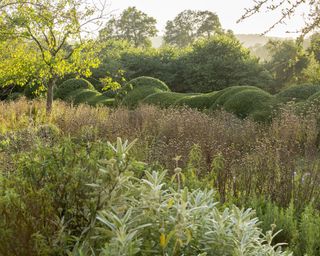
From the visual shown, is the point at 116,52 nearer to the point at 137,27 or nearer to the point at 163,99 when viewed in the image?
the point at 163,99

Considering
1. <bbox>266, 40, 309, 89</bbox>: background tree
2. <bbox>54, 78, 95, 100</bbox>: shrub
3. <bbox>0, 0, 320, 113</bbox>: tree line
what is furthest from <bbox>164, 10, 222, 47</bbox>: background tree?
<bbox>54, 78, 95, 100</bbox>: shrub

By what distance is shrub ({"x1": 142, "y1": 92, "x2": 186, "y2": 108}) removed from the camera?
15453 millimetres

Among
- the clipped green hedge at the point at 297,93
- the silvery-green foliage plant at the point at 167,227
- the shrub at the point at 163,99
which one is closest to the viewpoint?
the silvery-green foliage plant at the point at 167,227

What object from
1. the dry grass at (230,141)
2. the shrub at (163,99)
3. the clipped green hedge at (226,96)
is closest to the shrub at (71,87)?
the shrub at (163,99)

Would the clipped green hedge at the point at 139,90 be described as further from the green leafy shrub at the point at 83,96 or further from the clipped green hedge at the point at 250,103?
the clipped green hedge at the point at 250,103

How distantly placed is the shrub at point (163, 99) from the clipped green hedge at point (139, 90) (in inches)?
19.2

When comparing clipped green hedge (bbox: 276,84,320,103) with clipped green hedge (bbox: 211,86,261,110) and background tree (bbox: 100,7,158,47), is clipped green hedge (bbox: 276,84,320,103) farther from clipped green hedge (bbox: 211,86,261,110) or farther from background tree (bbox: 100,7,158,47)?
background tree (bbox: 100,7,158,47)

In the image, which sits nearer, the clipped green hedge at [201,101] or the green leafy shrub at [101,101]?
the clipped green hedge at [201,101]

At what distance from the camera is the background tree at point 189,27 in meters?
59.7

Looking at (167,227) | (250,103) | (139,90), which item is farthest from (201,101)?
(167,227)

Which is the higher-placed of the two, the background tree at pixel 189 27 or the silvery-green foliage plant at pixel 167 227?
the background tree at pixel 189 27

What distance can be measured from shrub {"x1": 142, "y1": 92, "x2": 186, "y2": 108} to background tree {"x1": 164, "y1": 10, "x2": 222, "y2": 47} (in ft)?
141

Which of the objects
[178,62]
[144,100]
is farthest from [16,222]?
[178,62]

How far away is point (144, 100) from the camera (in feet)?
53.9
